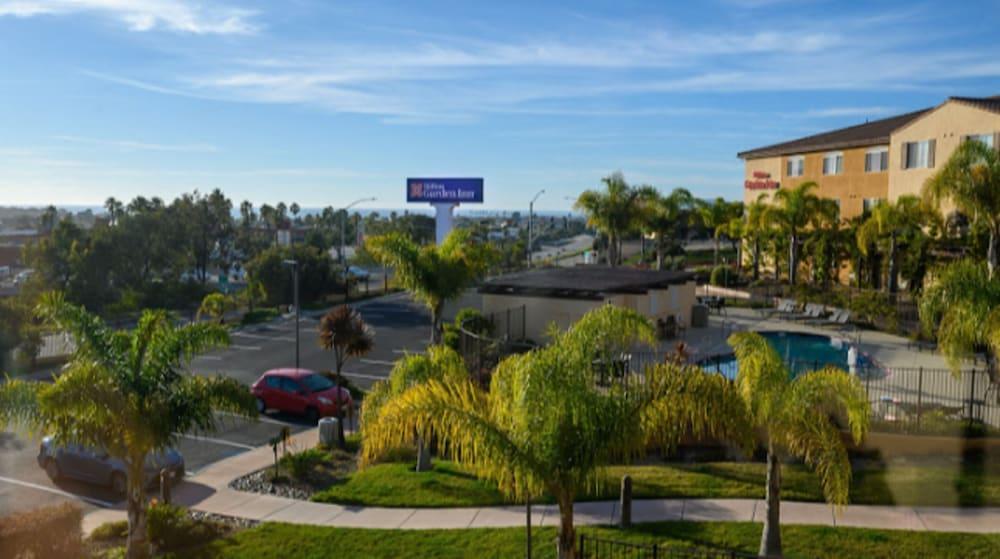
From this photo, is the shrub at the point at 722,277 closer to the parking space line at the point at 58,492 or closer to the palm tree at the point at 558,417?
the parking space line at the point at 58,492

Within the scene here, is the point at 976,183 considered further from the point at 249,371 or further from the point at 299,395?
the point at 249,371

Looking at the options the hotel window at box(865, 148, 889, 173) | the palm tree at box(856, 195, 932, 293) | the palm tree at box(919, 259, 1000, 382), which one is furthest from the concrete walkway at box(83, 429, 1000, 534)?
the hotel window at box(865, 148, 889, 173)

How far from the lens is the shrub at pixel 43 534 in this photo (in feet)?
42.2

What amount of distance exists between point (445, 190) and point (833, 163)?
1234 inches

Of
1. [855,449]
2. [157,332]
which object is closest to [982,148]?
[855,449]

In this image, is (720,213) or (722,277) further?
(720,213)

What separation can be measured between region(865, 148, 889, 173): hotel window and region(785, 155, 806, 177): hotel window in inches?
233

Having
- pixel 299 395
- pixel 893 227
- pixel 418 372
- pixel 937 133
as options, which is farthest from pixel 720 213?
pixel 418 372

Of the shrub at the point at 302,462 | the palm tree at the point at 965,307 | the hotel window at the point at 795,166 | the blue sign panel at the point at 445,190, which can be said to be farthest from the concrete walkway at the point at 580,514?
the blue sign panel at the point at 445,190

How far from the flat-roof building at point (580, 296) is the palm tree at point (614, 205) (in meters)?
17.1

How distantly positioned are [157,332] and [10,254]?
263 ft

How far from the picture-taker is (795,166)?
55.4 meters

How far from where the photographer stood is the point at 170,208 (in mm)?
69062

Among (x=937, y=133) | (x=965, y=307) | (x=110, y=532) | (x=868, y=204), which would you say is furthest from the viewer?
(x=868, y=204)
